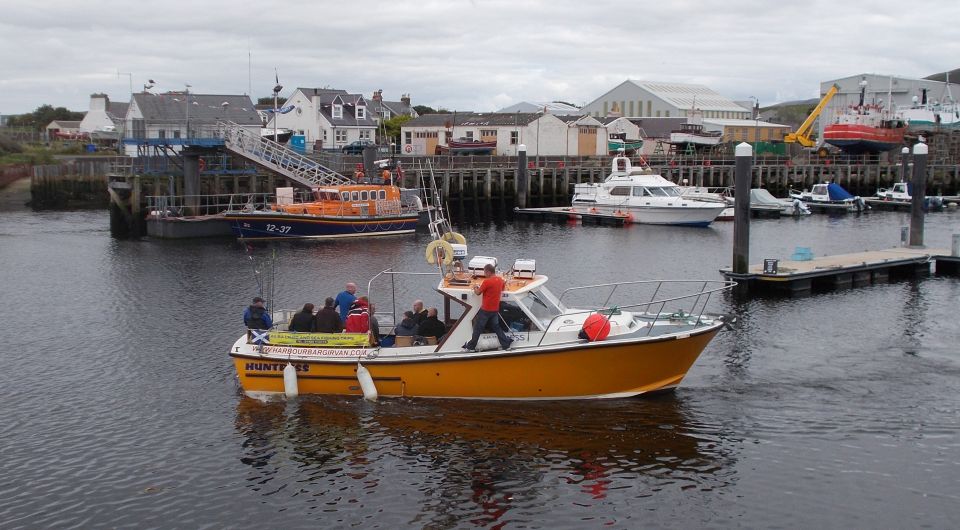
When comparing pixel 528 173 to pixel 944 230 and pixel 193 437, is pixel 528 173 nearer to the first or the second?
pixel 944 230

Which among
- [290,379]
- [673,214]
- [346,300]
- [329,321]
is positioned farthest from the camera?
[673,214]

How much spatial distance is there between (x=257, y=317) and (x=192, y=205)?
28.6 m

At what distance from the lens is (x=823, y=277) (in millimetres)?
27797

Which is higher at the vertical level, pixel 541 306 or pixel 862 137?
pixel 862 137

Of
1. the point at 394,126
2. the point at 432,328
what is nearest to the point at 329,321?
the point at 432,328

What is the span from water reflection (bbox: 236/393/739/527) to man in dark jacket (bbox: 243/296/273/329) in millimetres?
1491

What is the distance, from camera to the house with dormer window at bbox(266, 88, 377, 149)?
76.2m

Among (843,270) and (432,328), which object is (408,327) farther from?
(843,270)

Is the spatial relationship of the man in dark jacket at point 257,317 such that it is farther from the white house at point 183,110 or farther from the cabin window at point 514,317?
the white house at point 183,110

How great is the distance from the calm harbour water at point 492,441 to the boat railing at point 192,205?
1881cm

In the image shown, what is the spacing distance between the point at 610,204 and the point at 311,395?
3544cm

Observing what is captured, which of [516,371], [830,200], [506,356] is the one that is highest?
[830,200]

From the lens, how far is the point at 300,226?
4169 centimetres

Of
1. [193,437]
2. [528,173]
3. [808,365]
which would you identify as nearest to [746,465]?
[808,365]
